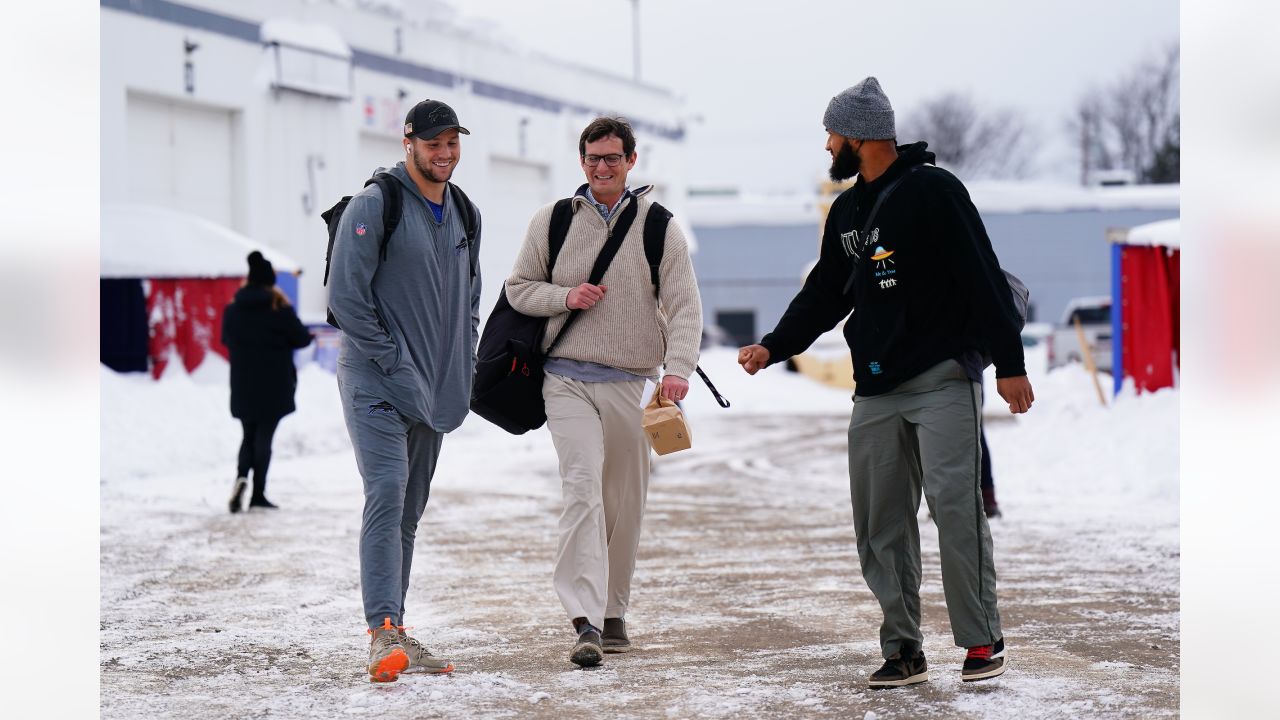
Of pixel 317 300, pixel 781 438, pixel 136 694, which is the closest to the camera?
pixel 136 694

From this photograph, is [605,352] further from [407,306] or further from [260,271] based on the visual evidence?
[260,271]

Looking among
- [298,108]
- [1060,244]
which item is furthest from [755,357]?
[1060,244]

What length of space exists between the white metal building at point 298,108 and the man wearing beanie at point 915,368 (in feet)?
58.1

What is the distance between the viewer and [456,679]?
→ 5.21 meters

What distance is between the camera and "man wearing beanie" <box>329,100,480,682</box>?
534cm

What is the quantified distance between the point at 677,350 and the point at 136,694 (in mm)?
2287

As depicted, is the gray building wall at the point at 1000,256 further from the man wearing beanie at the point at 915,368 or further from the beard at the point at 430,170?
the man wearing beanie at the point at 915,368

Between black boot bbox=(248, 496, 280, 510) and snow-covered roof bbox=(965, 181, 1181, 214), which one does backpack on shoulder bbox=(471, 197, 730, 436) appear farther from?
snow-covered roof bbox=(965, 181, 1181, 214)

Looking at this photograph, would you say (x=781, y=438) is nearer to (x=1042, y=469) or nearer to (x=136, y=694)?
(x=1042, y=469)

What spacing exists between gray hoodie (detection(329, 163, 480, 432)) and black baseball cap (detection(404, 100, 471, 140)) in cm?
18

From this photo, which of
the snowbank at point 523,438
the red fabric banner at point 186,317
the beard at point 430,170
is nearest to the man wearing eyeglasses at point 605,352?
the beard at point 430,170

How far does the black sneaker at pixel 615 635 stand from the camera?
5789 millimetres

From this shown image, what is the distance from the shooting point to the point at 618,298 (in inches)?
229
